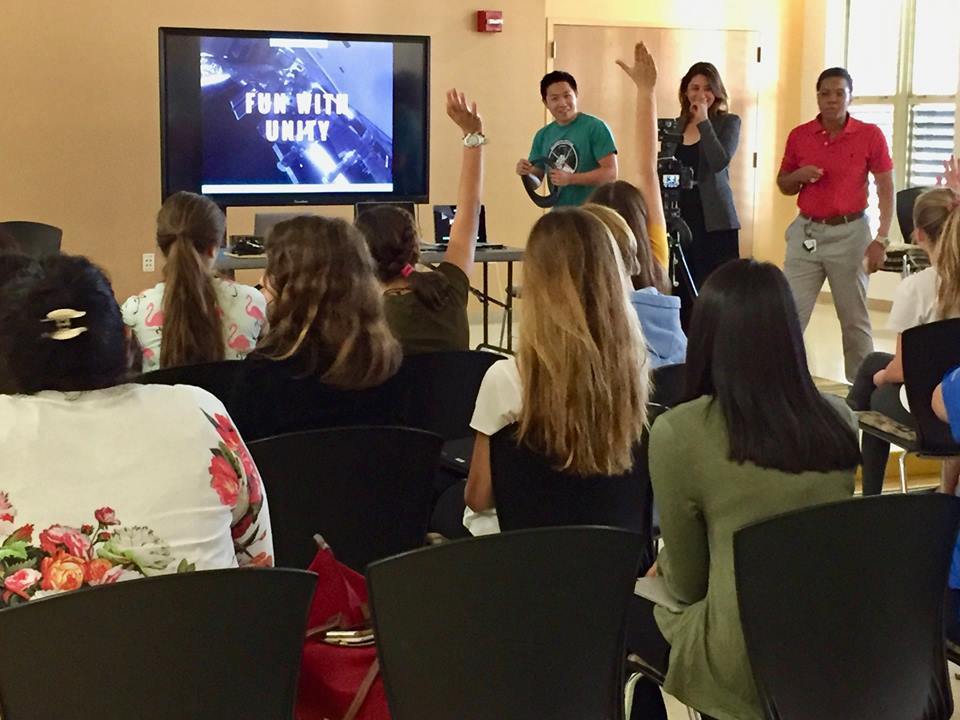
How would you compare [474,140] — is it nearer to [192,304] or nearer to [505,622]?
[192,304]

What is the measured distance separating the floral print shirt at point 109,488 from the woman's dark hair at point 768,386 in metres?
0.76

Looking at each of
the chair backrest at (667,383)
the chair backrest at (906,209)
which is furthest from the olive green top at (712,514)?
the chair backrest at (906,209)

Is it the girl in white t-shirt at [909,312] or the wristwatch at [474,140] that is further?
the wristwatch at [474,140]

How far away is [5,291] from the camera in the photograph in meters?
1.72

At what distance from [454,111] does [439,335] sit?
771 millimetres

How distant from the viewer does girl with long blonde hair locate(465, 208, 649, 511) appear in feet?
7.18

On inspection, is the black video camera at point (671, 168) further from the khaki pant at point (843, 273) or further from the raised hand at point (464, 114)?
the raised hand at point (464, 114)

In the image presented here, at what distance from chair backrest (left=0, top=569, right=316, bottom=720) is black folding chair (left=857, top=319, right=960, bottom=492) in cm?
219

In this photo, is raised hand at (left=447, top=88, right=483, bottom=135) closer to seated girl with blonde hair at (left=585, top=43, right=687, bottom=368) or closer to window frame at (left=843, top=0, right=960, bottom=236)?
seated girl with blonde hair at (left=585, top=43, right=687, bottom=368)

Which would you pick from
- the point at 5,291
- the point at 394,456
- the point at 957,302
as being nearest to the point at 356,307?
the point at 394,456

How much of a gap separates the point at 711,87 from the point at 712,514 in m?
4.07

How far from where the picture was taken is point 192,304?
3100 mm

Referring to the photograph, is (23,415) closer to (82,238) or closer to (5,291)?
(5,291)

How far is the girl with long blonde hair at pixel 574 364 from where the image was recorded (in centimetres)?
219
